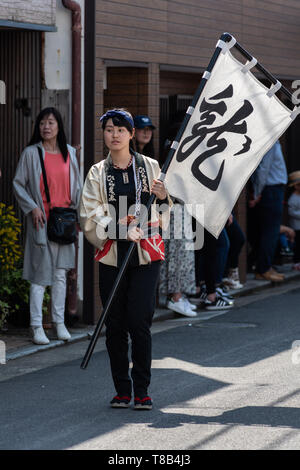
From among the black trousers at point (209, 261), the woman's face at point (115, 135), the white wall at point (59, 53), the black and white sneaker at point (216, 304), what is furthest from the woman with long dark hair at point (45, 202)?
the woman's face at point (115, 135)

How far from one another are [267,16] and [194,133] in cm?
716

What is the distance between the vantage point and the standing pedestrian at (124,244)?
719 centimetres

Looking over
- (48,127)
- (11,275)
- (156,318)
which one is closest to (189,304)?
(156,318)

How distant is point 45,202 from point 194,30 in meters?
3.65

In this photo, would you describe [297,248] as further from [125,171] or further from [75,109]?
[125,171]

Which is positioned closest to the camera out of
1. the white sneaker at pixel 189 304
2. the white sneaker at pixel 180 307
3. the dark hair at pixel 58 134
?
the dark hair at pixel 58 134

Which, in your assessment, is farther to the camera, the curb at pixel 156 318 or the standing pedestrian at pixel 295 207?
the standing pedestrian at pixel 295 207

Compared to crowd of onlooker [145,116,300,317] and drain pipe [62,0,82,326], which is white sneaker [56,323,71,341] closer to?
drain pipe [62,0,82,326]

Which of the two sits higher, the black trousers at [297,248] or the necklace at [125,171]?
the necklace at [125,171]

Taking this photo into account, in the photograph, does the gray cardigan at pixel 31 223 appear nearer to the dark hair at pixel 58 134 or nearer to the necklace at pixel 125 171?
the dark hair at pixel 58 134

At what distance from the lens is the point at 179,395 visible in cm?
777

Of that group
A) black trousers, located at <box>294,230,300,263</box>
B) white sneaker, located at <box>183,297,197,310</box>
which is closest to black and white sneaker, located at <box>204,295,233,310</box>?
white sneaker, located at <box>183,297,197,310</box>

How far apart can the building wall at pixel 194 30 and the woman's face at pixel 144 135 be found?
0.87m

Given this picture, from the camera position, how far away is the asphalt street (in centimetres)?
650
